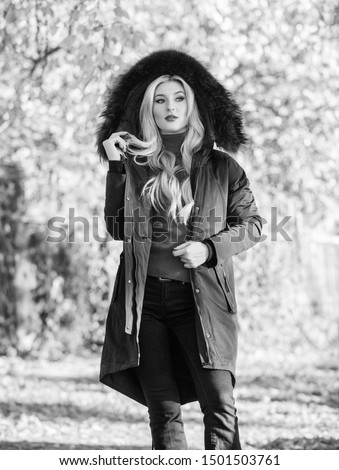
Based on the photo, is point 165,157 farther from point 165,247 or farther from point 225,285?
point 225,285

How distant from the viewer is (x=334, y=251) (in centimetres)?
1158

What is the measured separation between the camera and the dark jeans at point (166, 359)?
338 cm

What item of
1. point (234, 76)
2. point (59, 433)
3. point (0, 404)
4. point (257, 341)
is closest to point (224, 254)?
point (59, 433)

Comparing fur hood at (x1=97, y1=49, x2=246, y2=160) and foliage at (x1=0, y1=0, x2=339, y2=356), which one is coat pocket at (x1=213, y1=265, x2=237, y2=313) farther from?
foliage at (x1=0, y1=0, x2=339, y2=356)

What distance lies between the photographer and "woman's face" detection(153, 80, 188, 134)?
11.9 feet

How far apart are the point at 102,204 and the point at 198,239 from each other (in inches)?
212

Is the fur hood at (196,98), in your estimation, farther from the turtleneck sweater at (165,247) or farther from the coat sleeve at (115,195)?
the turtleneck sweater at (165,247)

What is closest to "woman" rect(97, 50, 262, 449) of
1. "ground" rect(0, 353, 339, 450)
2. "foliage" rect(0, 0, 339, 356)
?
"foliage" rect(0, 0, 339, 356)

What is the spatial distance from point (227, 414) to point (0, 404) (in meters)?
3.91

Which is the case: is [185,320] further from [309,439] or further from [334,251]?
[334,251]

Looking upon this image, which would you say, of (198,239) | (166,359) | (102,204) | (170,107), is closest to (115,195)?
(198,239)

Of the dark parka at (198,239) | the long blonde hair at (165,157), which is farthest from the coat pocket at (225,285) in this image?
the long blonde hair at (165,157)

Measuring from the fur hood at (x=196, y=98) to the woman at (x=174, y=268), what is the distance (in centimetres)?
11

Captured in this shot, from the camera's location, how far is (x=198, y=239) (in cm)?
341
